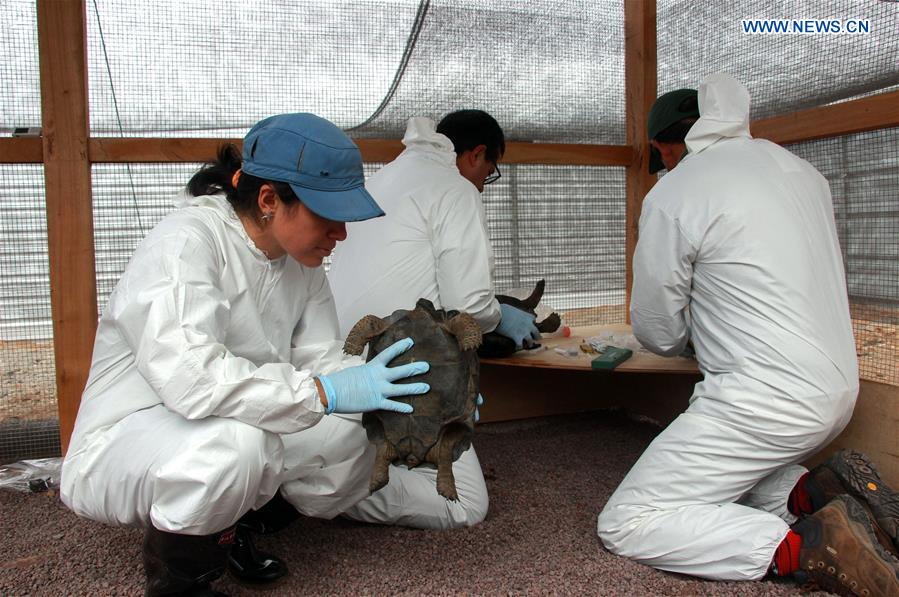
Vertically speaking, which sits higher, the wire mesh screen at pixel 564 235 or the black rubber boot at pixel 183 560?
the wire mesh screen at pixel 564 235

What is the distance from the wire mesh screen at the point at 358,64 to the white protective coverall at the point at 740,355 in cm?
144

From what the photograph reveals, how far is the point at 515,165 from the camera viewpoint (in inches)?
147

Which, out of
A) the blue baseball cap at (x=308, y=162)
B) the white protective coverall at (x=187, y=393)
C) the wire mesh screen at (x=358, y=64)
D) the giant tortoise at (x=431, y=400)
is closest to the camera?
the white protective coverall at (x=187, y=393)

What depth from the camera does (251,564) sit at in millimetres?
2109

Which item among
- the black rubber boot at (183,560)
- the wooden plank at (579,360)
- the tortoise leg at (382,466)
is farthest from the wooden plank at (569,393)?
the black rubber boot at (183,560)

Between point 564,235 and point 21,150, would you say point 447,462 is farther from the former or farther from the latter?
point 21,150

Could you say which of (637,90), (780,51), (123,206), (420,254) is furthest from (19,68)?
(780,51)

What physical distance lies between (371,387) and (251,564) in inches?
26.4

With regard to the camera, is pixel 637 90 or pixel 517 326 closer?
pixel 517 326

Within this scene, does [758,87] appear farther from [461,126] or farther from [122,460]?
[122,460]

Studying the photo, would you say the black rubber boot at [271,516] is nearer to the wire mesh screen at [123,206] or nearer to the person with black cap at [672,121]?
the wire mesh screen at [123,206]

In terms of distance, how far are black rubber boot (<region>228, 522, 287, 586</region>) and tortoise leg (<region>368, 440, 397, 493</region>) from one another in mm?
419

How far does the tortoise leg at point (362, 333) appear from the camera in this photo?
209 centimetres

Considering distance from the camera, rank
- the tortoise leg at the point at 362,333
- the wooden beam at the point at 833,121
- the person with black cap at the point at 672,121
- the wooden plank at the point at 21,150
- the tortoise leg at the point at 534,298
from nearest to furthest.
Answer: the tortoise leg at the point at 362,333, the wooden beam at the point at 833,121, the person with black cap at the point at 672,121, the wooden plank at the point at 21,150, the tortoise leg at the point at 534,298
